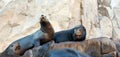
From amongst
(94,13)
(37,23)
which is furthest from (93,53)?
(94,13)

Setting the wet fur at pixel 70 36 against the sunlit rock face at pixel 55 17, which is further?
the sunlit rock face at pixel 55 17

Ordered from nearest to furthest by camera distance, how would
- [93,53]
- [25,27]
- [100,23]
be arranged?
[93,53], [25,27], [100,23]

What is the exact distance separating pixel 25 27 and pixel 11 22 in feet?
1.18

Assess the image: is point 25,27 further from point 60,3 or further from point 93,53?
point 93,53

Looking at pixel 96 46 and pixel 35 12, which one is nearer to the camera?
pixel 96 46

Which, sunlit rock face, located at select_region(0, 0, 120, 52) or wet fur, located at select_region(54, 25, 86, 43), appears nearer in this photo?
wet fur, located at select_region(54, 25, 86, 43)

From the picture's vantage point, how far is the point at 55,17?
368 inches

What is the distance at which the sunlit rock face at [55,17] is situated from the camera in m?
9.12

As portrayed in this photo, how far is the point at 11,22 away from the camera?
9258 mm

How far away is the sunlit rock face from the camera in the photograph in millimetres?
9125

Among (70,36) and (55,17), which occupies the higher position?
(70,36)

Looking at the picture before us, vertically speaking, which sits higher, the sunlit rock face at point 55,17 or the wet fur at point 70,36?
the wet fur at point 70,36

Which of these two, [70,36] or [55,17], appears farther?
[55,17]

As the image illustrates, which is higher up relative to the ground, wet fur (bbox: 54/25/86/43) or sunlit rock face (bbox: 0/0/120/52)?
wet fur (bbox: 54/25/86/43)
